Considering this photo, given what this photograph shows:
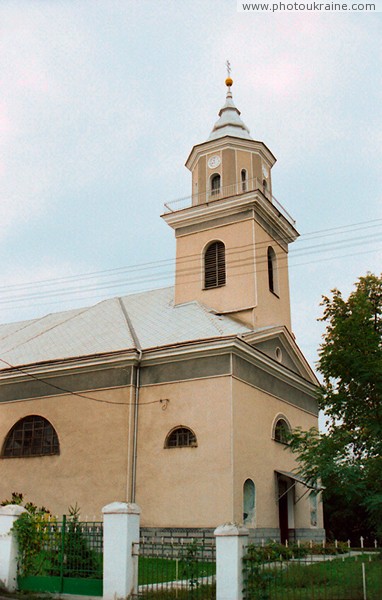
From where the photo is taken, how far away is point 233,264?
2297 cm

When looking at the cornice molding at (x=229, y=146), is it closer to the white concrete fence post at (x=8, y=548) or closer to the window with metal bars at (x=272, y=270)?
the window with metal bars at (x=272, y=270)

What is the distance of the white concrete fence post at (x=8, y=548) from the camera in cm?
1183

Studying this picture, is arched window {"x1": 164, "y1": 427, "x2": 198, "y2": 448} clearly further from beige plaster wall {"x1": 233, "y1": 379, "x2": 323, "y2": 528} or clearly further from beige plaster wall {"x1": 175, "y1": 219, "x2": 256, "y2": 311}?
beige plaster wall {"x1": 175, "y1": 219, "x2": 256, "y2": 311}

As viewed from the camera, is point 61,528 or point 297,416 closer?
point 61,528

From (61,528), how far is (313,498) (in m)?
13.4

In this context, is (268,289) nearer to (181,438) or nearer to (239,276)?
(239,276)

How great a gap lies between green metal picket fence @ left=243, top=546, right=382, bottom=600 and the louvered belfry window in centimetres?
1381

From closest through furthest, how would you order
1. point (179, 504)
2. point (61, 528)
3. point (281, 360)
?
point (61, 528), point (179, 504), point (281, 360)

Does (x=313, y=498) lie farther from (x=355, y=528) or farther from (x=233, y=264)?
(x=233, y=264)

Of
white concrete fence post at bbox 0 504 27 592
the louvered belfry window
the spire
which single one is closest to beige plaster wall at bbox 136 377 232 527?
the louvered belfry window

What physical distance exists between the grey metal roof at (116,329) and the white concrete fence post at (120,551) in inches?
347

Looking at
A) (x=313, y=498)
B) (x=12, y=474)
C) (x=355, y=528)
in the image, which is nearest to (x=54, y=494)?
(x=12, y=474)

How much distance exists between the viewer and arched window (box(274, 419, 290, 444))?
20.9 m

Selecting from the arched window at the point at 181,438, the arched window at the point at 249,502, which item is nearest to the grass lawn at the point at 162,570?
the arched window at the point at 181,438
